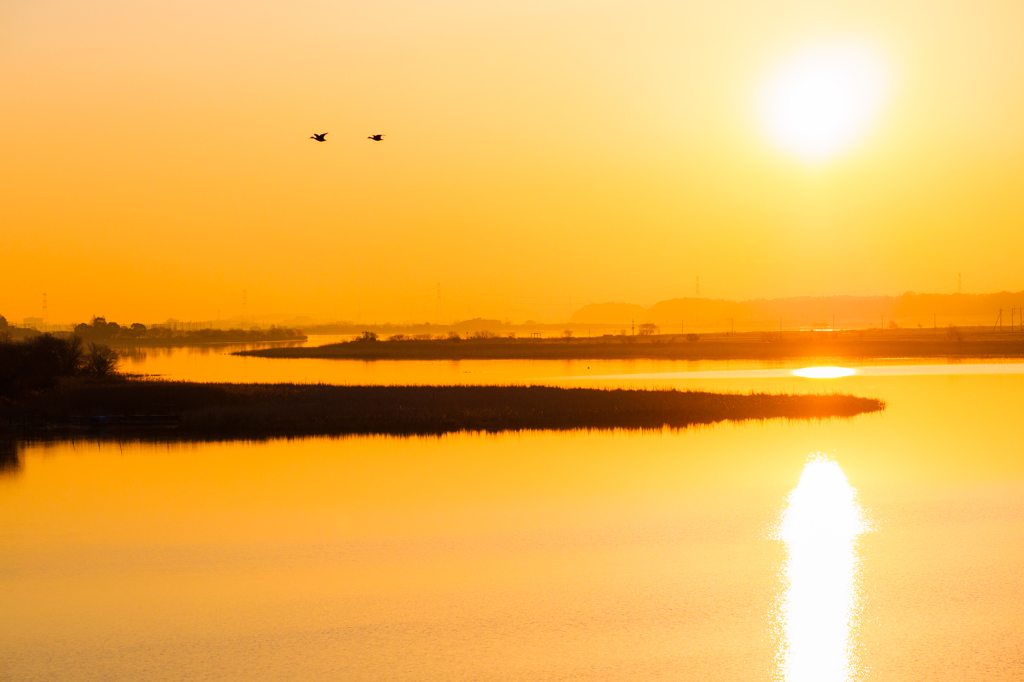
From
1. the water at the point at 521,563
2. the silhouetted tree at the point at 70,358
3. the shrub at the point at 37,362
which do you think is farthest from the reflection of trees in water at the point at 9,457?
the silhouetted tree at the point at 70,358

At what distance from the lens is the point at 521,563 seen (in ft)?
60.7

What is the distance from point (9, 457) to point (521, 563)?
24.6m

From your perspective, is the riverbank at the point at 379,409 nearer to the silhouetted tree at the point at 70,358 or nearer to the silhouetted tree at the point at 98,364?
the silhouetted tree at the point at 70,358

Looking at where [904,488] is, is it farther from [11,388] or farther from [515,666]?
[11,388]

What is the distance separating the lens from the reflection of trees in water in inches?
1260

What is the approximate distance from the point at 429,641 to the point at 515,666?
65.8 inches

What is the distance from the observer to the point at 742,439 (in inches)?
1467

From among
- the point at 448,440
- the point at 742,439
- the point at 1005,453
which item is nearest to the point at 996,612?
the point at 1005,453

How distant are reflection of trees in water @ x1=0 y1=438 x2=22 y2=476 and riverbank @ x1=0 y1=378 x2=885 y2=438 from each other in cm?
416

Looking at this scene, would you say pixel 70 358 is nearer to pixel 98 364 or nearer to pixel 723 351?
pixel 98 364

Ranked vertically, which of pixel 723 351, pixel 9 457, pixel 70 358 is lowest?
pixel 9 457

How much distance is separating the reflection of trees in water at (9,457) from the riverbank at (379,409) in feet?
13.7

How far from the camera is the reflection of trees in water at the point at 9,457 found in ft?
105

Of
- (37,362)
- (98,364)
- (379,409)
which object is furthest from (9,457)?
(98,364)
